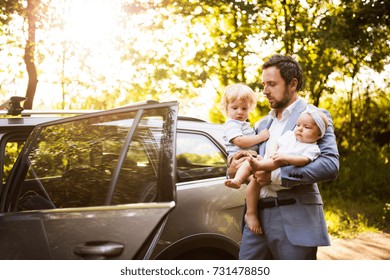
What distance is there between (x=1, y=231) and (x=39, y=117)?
89cm

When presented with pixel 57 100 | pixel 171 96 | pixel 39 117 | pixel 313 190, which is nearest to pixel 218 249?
pixel 313 190

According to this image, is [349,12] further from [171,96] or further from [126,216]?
[126,216]

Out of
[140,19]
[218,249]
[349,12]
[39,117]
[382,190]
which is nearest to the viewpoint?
[218,249]

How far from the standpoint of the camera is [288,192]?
7.36ft

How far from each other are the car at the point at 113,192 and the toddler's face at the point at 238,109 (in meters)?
0.47

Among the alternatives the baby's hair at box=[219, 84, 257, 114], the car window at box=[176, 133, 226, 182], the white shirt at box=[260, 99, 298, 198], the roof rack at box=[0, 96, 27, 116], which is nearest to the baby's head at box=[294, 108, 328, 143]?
the white shirt at box=[260, 99, 298, 198]

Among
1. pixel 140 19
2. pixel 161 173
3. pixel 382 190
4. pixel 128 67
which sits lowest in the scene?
pixel 382 190

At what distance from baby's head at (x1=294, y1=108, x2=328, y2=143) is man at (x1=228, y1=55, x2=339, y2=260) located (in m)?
0.07

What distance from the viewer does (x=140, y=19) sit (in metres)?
6.84

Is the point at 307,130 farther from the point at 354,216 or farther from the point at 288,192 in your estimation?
the point at 354,216

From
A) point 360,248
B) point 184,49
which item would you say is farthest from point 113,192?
point 184,49

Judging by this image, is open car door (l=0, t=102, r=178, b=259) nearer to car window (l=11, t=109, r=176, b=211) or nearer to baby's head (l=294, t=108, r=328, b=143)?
car window (l=11, t=109, r=176, b=211)
